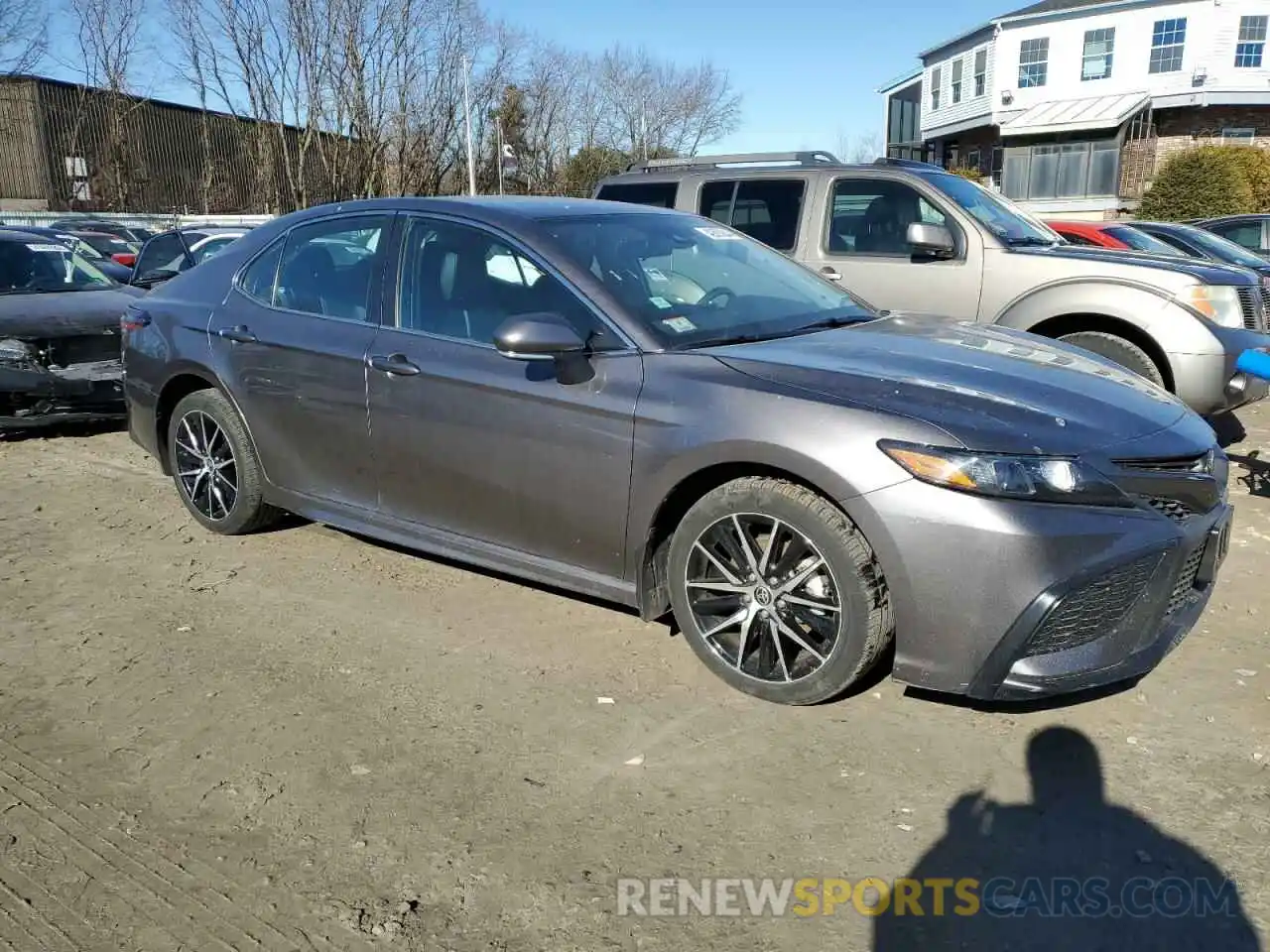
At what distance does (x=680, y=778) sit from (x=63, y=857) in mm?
1696

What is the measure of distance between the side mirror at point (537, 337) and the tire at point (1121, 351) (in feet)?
12.8

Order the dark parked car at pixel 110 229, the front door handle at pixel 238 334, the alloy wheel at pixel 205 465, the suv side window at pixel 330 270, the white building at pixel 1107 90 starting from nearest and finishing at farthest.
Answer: the suv side window at pixel 330 270 < the front door handle at pixel 238 334 < the alloy wheel at pixel 205 465 < the dark parked car at pixel 110 229 < the white building at pixel 1107 90

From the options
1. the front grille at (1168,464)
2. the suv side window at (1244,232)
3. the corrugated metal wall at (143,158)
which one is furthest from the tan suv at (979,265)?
the corrugated metal wall at (143,158)

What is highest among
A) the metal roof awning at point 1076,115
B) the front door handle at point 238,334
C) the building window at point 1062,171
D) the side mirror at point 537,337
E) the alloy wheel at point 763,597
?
the metal roof awning at point 1076,115

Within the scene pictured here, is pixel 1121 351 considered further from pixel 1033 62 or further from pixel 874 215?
pixel 1033 62

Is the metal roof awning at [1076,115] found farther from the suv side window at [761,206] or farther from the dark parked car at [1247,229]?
the suv side window at [761,206]

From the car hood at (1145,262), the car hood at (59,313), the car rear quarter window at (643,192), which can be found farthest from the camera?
the car rear quarter window at (643,192)

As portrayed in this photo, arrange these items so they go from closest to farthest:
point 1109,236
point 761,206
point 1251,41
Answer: point 761,206 < point 1109,236 < point 1251,41

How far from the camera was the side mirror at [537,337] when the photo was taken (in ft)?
11.8

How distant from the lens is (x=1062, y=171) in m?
37.4

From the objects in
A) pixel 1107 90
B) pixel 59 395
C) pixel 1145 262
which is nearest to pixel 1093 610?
pixel 1145 262

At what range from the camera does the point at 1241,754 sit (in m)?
3.14

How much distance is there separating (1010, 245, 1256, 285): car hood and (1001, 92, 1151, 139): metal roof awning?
31.8m

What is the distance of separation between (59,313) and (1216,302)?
7920mm
